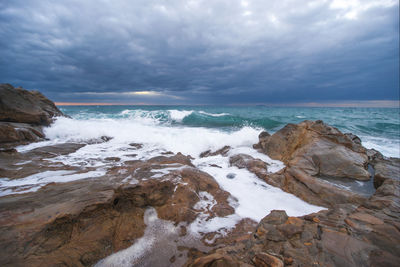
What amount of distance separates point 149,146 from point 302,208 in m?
5.28

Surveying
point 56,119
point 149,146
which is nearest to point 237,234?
point 149,146

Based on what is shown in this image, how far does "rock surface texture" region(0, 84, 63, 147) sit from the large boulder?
8.36m

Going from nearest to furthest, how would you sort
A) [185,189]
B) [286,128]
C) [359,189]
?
[185,189], [359,189], [286,128]

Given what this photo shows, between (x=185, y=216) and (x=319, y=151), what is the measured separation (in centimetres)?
373

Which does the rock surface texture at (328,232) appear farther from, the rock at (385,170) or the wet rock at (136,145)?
the wet rock at (136,145)

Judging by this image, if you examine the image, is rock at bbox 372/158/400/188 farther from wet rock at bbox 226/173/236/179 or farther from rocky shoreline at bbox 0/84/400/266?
wet rock at bbox 226/173/236/179

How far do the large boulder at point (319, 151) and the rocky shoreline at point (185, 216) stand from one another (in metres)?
0.03

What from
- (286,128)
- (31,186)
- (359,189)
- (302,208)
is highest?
(286,128)

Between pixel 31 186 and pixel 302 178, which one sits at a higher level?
pixel 31 186

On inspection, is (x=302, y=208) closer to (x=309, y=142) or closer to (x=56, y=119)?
(x=309, y=142)

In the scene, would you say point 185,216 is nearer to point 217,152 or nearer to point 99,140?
point 217,152

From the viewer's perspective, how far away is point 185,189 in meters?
2.97

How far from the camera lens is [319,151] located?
4395 mm

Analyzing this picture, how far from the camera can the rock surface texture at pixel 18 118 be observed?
5828 mm
